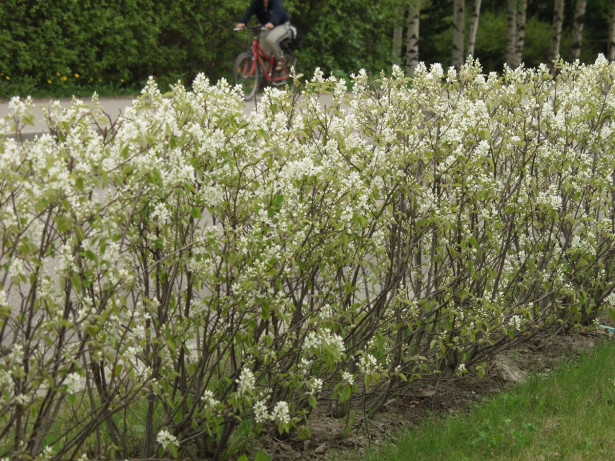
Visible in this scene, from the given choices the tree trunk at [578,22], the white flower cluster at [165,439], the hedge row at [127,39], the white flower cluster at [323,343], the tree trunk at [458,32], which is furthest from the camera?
the tree trunk at [578,22]

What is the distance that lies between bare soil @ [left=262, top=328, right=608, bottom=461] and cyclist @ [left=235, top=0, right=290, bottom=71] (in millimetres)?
11399

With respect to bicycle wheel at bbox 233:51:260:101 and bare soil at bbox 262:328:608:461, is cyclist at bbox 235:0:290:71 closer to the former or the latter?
bicycle wheel at bbox 233:51:260:101

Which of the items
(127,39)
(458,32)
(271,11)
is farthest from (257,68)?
(458,32)

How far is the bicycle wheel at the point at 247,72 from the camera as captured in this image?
16.9m

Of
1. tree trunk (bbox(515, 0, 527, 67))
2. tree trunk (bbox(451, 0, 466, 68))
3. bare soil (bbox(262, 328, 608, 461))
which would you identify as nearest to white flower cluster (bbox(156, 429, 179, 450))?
bare soil (bbox(262, 328, 608, 461))

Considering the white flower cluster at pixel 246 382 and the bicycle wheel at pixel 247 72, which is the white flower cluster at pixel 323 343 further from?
the bicycle wheel at pixel 247 72

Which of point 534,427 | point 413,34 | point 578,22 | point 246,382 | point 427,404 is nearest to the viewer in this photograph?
point 246,382

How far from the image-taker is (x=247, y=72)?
1731 centimetres

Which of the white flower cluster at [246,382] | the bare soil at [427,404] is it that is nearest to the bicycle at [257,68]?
the bare soil at [427,404]

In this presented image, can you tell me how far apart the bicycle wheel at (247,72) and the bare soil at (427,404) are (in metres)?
11.3

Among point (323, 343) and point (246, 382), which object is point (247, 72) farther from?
point (246, 382)

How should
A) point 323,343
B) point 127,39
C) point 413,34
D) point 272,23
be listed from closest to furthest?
1. point 323,343
2. point 272,23
3. point 127,39
4. point 413,34

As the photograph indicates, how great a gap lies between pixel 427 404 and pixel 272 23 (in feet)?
41.0

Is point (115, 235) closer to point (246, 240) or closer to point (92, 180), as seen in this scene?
point (92, 180)
